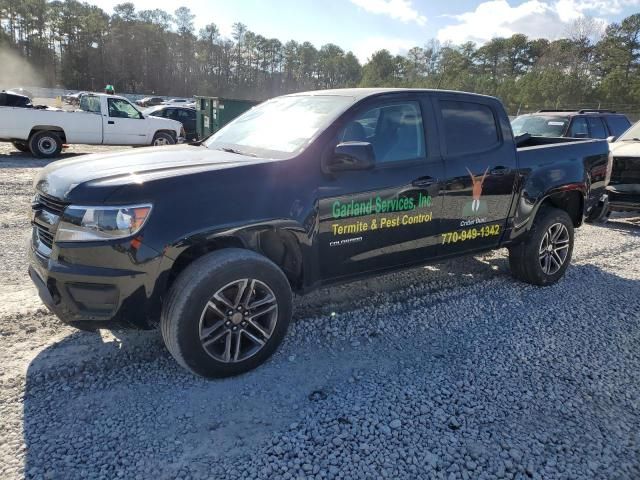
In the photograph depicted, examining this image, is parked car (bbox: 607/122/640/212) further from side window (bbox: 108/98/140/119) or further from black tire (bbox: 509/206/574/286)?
side window (bbox: 108/98/140/119)

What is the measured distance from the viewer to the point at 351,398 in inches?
114

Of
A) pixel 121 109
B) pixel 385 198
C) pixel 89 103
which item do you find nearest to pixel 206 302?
pixel 385 198

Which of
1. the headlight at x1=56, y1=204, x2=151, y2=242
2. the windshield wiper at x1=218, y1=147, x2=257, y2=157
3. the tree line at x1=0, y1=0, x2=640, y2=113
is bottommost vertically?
the headlight at x1=56, y1=204, x2=151, y2=242

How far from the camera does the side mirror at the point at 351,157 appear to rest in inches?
126

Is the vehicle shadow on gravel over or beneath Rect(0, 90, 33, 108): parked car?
beneath

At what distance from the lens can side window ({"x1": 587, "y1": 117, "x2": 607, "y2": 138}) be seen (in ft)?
33.5

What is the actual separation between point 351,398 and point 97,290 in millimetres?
1644

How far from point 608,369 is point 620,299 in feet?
5.62

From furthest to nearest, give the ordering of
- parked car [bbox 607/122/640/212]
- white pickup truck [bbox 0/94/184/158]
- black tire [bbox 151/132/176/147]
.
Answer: black tire [bbox 151/132/176/147] < white pickup truck [bbox 0/94/184/158] < parked car [bbox 607/122/640/212]

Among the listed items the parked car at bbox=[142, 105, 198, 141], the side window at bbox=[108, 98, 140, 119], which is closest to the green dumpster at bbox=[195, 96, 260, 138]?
the parked car at bbox=[142, 105, 198, 141]

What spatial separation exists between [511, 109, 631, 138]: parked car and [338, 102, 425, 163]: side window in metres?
6.82

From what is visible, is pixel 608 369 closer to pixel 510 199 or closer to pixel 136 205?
pixel 510 199

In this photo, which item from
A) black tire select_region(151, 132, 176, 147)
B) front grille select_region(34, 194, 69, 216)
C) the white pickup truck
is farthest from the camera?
black tire select_region(151, 132, 176, 147)

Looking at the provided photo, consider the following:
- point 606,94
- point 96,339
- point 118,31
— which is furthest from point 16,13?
point 96,339
